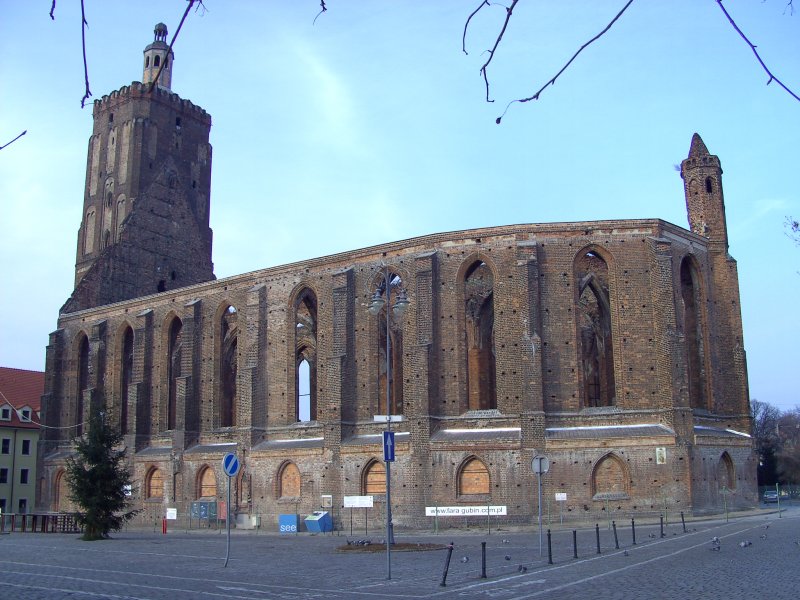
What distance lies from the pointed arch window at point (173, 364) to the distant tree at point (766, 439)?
2851 cm

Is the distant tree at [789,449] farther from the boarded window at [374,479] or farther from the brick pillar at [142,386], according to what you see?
the brick pillar at [142,386]

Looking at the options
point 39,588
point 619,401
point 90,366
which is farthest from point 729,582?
point 90,366

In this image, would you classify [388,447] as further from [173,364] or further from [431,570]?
[173,364]

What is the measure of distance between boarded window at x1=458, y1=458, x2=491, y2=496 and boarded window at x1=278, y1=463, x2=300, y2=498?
791 cm

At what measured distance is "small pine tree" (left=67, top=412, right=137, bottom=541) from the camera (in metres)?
30.3

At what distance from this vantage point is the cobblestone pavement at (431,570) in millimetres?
12320

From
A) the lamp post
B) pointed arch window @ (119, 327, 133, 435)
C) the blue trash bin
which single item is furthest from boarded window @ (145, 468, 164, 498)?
the lamp post

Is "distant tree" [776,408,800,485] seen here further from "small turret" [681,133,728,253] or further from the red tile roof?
the red tile roof

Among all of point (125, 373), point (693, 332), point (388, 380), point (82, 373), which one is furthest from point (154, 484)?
point (693, 332)

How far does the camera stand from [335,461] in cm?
3472

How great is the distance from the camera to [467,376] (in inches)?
1356

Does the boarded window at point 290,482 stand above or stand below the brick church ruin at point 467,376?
below

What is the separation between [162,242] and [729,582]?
46148 mm

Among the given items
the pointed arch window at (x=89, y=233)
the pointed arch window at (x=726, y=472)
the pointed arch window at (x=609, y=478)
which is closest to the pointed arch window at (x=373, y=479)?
the pointed arch window at (x=609, y=478)
